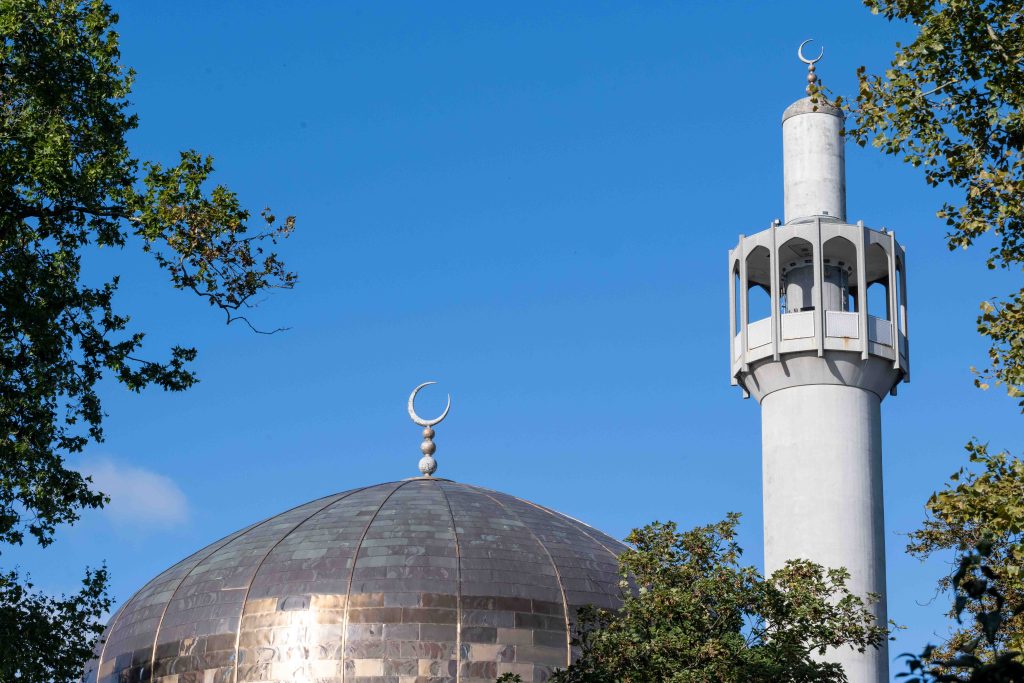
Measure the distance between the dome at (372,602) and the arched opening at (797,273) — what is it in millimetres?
6787

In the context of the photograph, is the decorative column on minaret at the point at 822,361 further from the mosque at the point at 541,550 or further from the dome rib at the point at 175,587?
the dome rib at the point at 175,587

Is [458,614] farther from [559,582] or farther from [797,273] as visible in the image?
[797,273]

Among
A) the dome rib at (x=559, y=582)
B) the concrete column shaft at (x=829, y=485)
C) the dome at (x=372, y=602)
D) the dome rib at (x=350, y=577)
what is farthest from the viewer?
the dome rib at (x=559, y=582)

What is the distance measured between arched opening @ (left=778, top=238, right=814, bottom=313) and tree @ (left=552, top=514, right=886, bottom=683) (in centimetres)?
893

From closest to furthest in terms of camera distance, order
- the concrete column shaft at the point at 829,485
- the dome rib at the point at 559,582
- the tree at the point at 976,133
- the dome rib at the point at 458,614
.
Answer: the tree at the point at 976,133 < the concrete column shaft at the point at 829,485 < the dome rib at the point at 458,614 < the dome rib at the point at 559,582

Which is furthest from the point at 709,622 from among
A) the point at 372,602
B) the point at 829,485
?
the point at 372,602

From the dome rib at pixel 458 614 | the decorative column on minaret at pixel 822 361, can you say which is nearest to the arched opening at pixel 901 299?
the decorative column on minaret at pixel 822 361

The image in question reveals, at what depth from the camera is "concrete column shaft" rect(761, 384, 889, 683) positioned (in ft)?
98.2

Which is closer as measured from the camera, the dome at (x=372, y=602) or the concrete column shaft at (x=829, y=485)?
the concrete column shaft at (x=829, y=485)

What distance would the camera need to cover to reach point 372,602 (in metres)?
32.5

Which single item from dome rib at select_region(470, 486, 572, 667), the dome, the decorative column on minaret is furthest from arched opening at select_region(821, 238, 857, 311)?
dome rib at select_region(470, 486, 572, 667)

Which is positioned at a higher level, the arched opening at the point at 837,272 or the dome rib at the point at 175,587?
the arched opening at the point at 837,272

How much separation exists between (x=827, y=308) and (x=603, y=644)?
37.5ft

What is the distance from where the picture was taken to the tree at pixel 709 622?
22.8 metres
